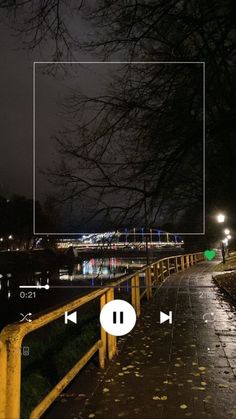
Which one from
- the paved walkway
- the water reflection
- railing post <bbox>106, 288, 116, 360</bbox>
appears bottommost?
the water reflection

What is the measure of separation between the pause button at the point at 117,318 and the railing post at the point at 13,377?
125 inches

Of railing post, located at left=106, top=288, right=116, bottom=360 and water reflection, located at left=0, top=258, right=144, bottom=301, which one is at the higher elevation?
railing post, located at left=106, top=288, right=116, bottom=360

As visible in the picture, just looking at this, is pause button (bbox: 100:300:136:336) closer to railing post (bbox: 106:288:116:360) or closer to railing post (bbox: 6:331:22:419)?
railing post (bbox: 106:288:116:360)

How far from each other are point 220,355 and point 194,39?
5335 millimetres

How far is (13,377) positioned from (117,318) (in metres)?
5.63

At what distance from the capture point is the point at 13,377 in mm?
3189

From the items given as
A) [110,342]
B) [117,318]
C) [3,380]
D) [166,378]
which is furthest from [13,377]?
[117,318]

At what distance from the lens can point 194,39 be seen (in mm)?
7742

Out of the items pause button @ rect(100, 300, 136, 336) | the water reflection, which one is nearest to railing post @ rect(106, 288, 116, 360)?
pause button @ rect(100, 300, 136, 336)

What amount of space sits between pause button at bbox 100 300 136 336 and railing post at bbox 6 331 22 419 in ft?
10.4

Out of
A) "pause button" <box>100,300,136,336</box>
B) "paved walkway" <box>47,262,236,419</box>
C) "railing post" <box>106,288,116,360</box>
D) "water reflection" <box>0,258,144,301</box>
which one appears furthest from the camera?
"water reflection" <box>0,258,144,301</box>

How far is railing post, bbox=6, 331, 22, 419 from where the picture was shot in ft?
10.4

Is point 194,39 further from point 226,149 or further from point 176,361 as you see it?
point 176,361

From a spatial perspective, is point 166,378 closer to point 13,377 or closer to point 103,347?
point 103,347
